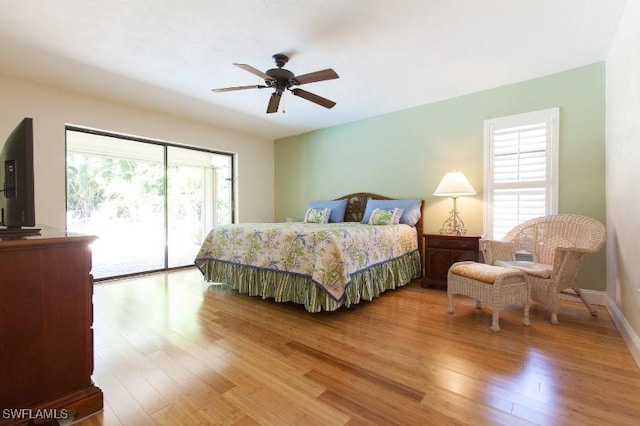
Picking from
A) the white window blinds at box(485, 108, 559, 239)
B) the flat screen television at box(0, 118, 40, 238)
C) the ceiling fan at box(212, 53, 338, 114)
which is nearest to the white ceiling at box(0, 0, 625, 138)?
the ceiling fan at box(212, 53, 338, 114)

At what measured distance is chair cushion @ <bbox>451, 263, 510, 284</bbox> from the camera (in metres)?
2.34

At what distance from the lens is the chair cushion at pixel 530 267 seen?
8.16 feet

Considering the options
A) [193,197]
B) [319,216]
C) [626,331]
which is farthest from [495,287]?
[193,197]

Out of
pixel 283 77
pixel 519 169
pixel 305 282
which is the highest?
pixel 283 77

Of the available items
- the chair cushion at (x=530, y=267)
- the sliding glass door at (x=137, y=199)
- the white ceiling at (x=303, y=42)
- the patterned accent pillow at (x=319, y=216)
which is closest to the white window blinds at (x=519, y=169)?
the white ceiling at (x=303, y=42)

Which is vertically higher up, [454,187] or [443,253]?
[454,187]

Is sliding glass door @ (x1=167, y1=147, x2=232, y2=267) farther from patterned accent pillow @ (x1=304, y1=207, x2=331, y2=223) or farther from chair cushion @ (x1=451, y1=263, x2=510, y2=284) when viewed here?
chair cushion @ (x1=451, y1=263, x2=510, y2=284)

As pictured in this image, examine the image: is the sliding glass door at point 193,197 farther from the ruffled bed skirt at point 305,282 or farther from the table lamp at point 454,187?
the table lamp at point 454,187

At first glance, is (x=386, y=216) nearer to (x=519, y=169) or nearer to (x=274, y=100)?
(x=519, y=169)

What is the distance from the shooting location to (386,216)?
12.7 feet

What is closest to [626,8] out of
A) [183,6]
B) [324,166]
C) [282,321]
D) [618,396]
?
[618,396]

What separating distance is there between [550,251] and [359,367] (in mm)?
2354

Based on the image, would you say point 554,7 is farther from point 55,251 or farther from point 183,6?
point 55,251

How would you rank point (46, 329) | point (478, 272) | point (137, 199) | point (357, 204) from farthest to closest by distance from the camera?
point (357, 204) → point (137, 199) → point (478, 272) → point (46, 329)
